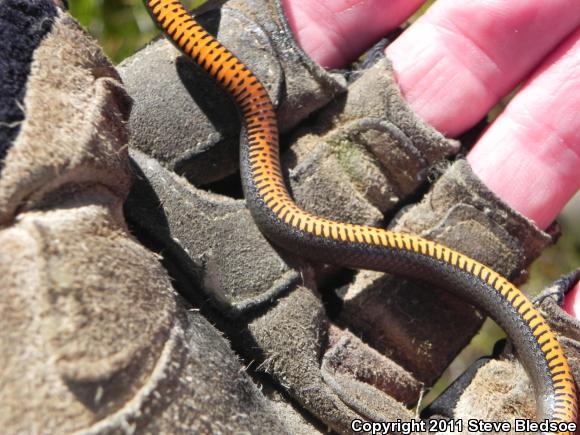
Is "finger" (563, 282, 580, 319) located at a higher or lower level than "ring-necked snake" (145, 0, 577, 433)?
lower

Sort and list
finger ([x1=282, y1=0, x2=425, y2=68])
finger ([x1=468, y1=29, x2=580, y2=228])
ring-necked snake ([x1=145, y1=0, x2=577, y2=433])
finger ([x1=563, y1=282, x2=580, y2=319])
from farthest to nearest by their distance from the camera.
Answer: finger ([x1=282, y1=0, x2=425, y2=68])
finger ([x1=468, y1=29, x2=580, y2=228])
finger ([x1=563, y1=282, x2=580, y2=319])
ring-necked snake ([x1=145, y1=0, x2=577, y2=433])

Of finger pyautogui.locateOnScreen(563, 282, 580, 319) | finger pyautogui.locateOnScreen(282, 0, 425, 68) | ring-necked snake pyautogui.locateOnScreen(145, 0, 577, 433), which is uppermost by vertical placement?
finger pyautogui.locateOnScreen(282, 0, 425, 68)

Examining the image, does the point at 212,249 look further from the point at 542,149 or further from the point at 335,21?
the point at 542,149

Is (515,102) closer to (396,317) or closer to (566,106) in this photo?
(566,106)

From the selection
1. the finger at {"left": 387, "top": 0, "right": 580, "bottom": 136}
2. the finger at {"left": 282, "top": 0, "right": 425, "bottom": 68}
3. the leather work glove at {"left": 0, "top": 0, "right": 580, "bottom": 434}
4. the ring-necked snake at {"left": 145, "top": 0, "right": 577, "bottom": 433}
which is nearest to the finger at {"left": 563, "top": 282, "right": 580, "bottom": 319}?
the leather work glove at {"left": 0, "top": 0, "right": 580, "bottom": 434}

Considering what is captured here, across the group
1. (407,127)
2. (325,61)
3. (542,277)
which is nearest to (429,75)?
(407,127)

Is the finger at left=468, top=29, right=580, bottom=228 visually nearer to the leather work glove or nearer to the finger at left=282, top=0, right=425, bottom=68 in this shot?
the leather work glove

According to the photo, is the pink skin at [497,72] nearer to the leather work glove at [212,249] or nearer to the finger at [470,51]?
the finger at [470,51]

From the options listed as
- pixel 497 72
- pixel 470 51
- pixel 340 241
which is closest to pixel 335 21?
pixel 470 51
